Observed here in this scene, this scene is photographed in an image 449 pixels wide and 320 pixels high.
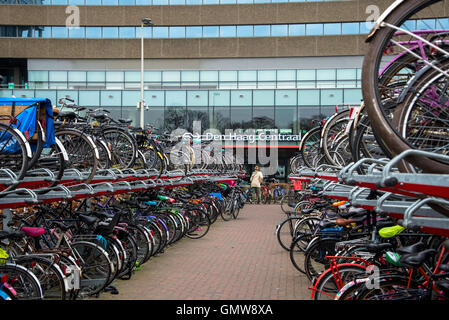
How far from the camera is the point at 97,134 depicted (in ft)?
26.7

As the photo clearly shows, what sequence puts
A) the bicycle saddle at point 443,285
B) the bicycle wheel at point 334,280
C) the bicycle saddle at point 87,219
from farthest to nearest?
1. the bicycle saddle at point 87,219
2. the bicycle wheel at point 334,280
3. the bicycle saddle at point 443,285

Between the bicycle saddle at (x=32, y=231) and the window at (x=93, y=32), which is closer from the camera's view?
the bicycle saddle at (x=32, y=231)

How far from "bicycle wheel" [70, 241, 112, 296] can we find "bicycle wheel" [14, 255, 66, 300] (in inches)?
41.1

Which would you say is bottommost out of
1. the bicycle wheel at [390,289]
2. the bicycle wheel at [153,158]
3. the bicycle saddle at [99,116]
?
the bicycle wheel at [390,289]

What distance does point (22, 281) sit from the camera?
4562 millimetres

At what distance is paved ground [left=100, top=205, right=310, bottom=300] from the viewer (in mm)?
6855

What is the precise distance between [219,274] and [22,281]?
163 inches

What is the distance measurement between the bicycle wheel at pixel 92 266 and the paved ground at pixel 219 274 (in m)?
0.24

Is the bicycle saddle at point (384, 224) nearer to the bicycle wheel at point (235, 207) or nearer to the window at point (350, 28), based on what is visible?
the bicycle wheel at point (235, 207)

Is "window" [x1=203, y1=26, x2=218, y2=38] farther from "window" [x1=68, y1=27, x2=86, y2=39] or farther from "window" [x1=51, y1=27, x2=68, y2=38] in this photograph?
"window" [x1=51, y1=27, x2=68, y2=38]

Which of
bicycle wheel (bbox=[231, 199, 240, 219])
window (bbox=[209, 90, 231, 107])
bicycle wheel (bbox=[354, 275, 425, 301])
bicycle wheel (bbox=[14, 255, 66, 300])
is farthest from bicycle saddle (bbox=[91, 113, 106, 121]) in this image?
window (bbox=[209, 90, 231, 107])

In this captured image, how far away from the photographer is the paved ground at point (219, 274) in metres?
6.86

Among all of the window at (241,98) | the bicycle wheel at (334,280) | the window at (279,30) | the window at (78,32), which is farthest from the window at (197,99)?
the bicycle wheel at (334,280)

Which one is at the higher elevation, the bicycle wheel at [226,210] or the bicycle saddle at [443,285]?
the bicycle saddle at [443,285]
